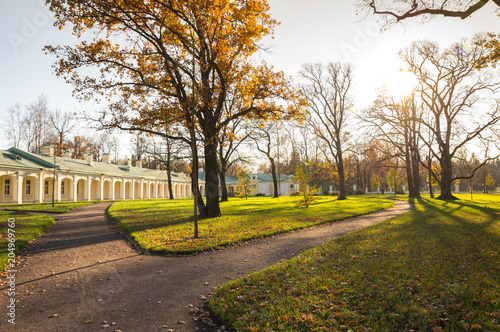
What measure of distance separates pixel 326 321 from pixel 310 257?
313 centimetres

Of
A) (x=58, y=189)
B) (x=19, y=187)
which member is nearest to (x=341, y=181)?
(x=58, y=189)

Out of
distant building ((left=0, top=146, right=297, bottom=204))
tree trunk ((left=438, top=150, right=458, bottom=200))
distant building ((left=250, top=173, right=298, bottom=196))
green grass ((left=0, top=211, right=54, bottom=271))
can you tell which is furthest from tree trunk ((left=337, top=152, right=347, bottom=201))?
distant building ((left=250, top=173, right=298, bottom=196))

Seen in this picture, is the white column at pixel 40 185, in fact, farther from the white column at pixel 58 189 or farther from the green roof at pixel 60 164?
the white column at pixel 58 189

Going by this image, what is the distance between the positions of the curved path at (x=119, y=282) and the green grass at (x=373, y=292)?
67 cm

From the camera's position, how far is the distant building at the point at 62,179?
27.5 metres

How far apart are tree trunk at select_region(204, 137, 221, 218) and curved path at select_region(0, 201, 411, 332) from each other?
5.57 meters

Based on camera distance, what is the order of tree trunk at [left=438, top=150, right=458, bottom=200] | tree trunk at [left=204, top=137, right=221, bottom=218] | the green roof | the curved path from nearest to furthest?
the curved path, tree trunk at [left=204, top=137, right=221, bottom=218], tree trunk at [left=438, top=150, right=458, bottom=200], the green roof

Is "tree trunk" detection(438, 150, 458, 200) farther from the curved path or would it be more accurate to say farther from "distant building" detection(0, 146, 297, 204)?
the curved path

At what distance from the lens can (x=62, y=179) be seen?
108 ft

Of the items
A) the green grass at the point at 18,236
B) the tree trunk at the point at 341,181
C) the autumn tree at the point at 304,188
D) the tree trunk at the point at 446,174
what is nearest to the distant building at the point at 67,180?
the tree trunk at the point at 341,181

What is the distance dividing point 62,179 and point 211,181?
2832 cm

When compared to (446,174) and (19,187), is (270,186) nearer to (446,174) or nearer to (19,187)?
(446,174)

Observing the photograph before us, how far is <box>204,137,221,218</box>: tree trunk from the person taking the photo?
1427 centimetres

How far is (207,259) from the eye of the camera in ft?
22.9
